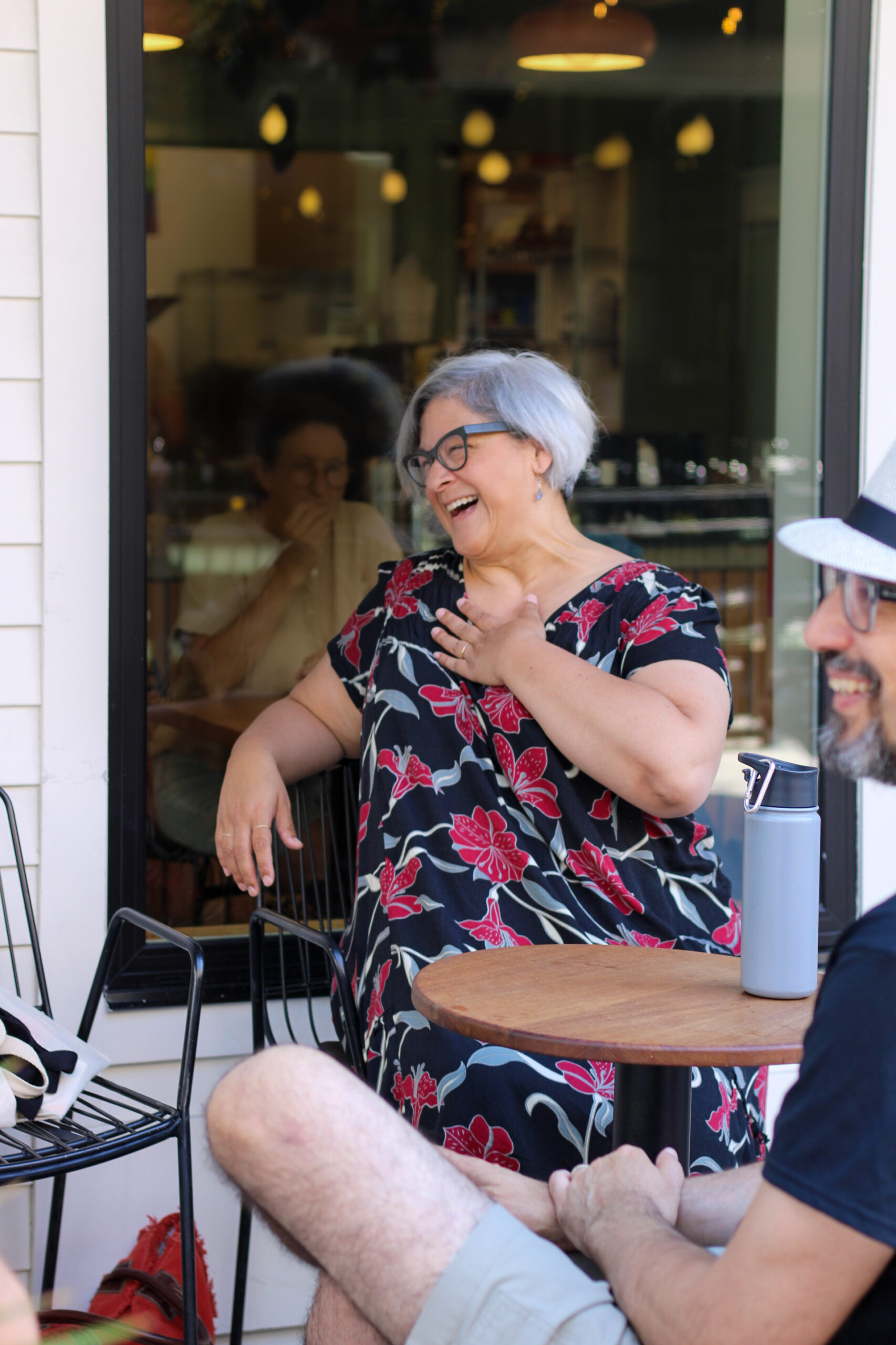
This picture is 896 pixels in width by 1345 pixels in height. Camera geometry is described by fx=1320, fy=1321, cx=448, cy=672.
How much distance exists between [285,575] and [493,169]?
3941 mm

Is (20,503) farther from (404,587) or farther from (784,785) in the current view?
(784,785)

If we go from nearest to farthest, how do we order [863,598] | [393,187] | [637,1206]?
[863,598] < [637,1206] < [393,187]

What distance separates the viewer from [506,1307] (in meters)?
1.00

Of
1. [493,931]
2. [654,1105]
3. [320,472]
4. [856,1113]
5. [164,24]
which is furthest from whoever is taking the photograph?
[320,472]

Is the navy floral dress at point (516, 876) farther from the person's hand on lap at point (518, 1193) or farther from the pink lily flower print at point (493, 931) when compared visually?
the person's hand on lap at point (518, 1193)

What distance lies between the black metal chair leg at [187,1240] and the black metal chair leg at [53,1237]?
1.33 feet

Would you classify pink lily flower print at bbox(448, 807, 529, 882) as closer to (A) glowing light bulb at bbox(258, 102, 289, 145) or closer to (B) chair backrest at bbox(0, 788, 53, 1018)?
(B) chair backrest at bbox(0, 788, 53, 1018)

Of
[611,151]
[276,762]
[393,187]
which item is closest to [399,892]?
[276,762]

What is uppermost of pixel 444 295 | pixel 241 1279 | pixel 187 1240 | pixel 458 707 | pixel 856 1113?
pixel 444 295

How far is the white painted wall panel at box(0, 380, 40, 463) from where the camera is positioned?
2.10 meters

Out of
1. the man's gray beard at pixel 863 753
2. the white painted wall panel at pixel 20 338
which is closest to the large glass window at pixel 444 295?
the white painted wall panel at pixel 20 338

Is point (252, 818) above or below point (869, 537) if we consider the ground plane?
below

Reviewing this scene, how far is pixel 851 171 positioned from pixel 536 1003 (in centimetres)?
179

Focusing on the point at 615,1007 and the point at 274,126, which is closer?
the point at 615,1007
